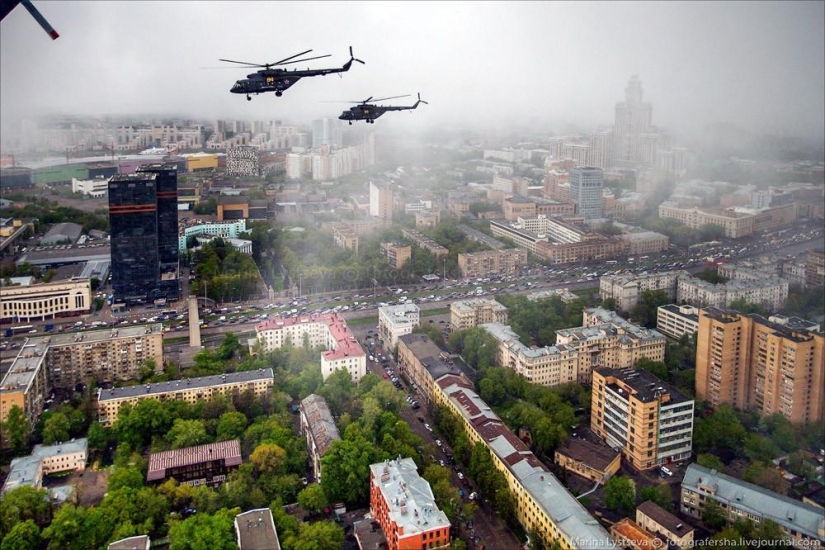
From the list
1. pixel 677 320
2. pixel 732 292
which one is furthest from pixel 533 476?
pixel 732 292

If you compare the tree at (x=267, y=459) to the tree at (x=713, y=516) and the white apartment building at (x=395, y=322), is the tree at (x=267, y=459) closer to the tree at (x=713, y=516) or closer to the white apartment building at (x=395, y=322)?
the white apartment building at (x=395, y=322)

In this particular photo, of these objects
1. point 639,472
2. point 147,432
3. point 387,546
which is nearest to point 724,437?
point 639,472

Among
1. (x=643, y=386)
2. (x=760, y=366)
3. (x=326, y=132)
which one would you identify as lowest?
(x=643, y=386)

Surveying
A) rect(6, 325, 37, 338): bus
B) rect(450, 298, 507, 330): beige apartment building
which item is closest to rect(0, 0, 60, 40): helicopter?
rect(450, 298, 507, 330): beige apartment building

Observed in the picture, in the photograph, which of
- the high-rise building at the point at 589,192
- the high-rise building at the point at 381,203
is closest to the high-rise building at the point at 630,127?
the high-rise building at the point at 589,192

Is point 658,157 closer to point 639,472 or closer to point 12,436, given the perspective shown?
point 639,472

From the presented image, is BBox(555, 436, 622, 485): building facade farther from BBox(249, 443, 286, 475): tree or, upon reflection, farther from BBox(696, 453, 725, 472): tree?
BBox(249, 443, 286, 475): tree

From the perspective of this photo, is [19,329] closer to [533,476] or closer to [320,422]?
[320,422]
